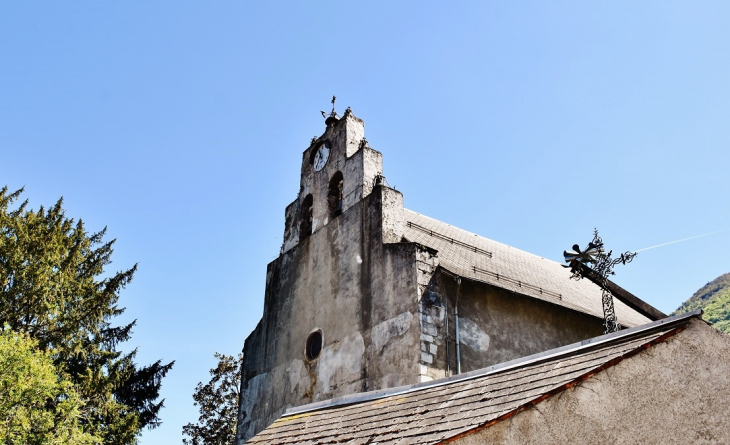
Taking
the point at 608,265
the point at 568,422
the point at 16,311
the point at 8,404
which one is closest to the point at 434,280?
the point at 608,265

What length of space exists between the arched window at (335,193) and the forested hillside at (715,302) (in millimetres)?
30733

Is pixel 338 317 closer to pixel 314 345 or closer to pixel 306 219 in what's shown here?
pixel 314 345

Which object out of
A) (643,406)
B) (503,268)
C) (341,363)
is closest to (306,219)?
(341,363)

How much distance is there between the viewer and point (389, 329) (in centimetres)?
1361

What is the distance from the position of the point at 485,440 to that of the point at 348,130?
44.5 ft

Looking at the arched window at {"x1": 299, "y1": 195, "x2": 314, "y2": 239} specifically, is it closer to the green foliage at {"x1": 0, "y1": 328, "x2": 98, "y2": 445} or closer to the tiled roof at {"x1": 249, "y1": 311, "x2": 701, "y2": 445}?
the green foliage at {"x1": 0, "y1": 328, "x2": 98, "y2": 445}

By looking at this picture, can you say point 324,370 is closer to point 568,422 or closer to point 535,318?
point 535,318

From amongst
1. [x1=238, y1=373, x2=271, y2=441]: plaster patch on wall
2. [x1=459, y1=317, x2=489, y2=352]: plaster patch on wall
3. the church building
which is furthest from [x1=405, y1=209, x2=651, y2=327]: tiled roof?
[x1=238, y1=373, x2=271, y2=441]: plaster patch on wall

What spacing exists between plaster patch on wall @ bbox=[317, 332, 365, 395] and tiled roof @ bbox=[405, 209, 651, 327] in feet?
8.71

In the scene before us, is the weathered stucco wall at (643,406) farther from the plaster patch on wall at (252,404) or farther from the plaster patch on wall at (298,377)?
the plaster patch on wall at (252,404)

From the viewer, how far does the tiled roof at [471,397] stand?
16.8 ft

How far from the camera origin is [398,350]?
1319 cm

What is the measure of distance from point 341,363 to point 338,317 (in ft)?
3.89

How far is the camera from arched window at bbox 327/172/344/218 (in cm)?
1738
